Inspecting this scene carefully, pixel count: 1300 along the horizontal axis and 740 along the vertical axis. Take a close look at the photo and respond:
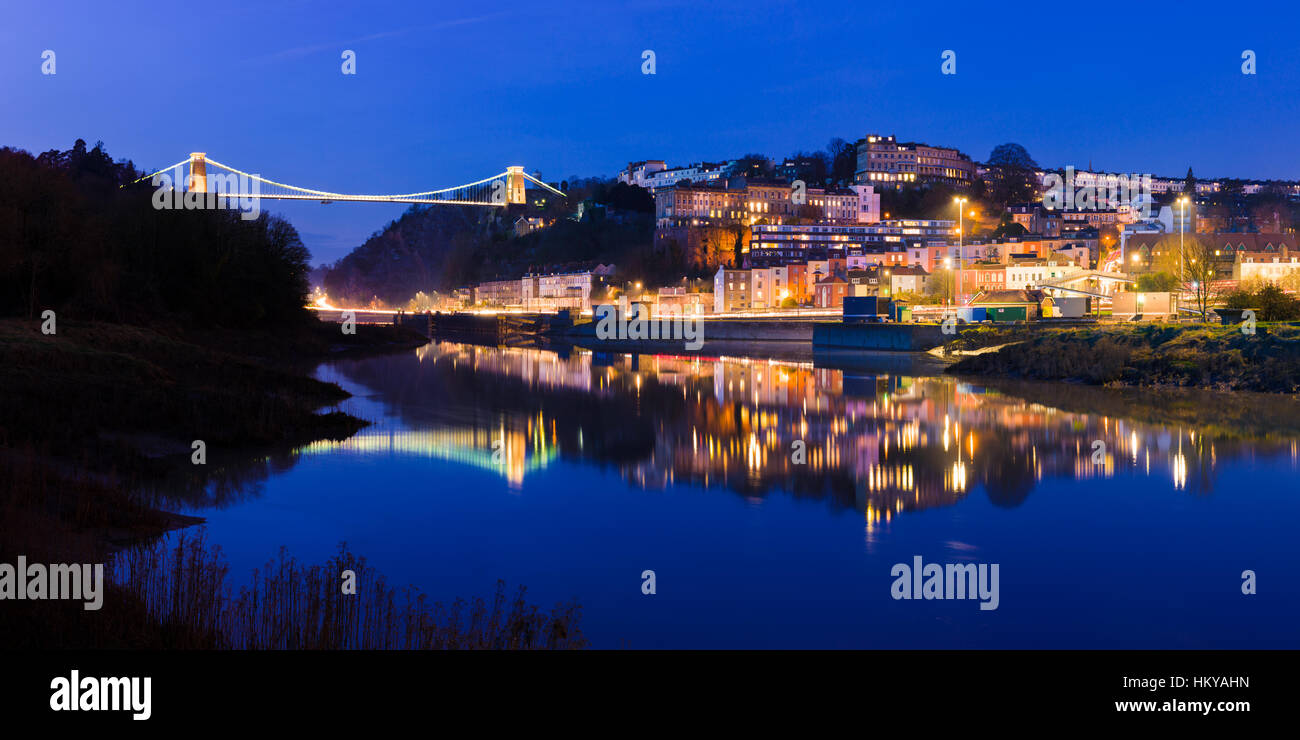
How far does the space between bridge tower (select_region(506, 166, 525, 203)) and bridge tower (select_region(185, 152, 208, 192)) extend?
152 ft

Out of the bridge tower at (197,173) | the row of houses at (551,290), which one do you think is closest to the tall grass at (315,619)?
the bridge tower at (197,173)

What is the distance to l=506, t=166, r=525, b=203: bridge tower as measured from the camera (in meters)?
119

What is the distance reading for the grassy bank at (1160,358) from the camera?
2433 cm

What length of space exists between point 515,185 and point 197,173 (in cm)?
4942

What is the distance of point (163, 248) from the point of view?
1364 inches

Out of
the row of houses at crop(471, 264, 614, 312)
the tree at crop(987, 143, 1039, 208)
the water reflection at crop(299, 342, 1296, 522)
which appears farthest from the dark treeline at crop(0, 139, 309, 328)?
the tree at crop(987, 143, 1039, 208)

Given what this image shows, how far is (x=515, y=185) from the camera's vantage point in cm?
12075

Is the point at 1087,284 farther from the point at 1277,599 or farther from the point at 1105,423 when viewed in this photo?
the point at 1277,599

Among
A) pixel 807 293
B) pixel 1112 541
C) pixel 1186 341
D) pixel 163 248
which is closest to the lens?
pixel 1112 541

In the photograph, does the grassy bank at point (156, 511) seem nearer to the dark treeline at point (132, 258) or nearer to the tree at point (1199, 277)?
the dark treeline at point (132, 258)

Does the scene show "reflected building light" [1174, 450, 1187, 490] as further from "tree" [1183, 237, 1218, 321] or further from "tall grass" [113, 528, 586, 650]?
"tree" [1183, 237, 1218, 321]
